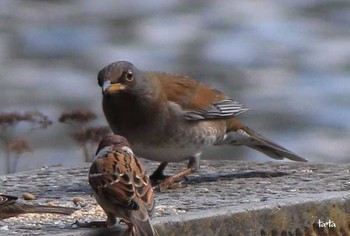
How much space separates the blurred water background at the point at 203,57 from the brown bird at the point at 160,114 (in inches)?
58.0

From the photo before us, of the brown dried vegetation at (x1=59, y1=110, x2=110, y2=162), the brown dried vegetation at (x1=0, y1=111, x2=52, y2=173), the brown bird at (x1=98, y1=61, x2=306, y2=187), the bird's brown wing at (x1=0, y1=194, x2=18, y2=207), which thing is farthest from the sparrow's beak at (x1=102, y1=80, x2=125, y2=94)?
the bird's brown wing at (x1=0, y1=194, x2=18, y2=207)

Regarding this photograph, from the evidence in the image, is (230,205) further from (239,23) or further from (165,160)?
(239,23)

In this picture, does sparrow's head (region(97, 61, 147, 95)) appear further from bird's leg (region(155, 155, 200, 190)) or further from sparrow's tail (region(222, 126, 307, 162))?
sparrow's tail (region(222, 126, 307, 162))

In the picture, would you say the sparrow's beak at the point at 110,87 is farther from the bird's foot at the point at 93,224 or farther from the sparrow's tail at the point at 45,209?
the bird's foot at the point at 93,224

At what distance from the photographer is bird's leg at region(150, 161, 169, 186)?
9461 millimetres

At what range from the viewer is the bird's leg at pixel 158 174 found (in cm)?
946

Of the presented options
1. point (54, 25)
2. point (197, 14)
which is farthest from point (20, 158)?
point (197, 14)

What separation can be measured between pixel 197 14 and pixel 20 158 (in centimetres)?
602

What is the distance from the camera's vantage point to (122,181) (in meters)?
7.76

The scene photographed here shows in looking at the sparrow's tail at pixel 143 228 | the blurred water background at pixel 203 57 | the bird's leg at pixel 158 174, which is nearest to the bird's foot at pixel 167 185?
the bird's leg at pixel 158 174

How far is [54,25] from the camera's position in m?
15.6

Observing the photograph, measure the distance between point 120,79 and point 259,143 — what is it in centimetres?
A: 132

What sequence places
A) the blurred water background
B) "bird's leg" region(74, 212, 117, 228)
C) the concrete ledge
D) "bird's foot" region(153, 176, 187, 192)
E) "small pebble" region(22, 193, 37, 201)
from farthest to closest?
the blurred water background, "bird's foot" region(153, 176, 187, 192), "small pebble" region(22, 193, 37, 201), the concrete ledge, "bird's leg" region(74, 212, 117, 228)

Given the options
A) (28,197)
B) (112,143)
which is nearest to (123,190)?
(112,143)
